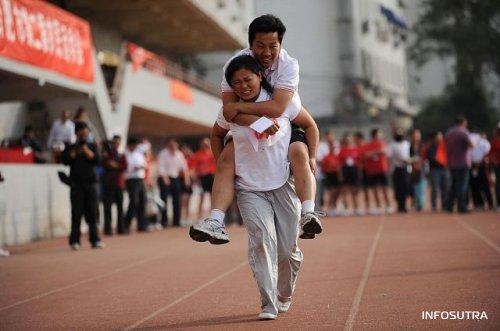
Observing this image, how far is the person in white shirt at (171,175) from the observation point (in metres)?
22.5

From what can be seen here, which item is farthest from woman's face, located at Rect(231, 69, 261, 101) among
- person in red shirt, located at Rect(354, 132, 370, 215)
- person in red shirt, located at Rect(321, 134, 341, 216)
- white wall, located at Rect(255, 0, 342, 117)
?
white wall, located at Rect(255, 0, 342, 117)

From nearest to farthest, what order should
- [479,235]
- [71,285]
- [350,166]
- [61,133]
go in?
1. [71,285]
2. [479,235]
3. [61,133]
4. [350,166]

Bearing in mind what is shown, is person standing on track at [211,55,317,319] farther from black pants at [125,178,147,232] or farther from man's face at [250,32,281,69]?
black pants at [125,178,147,232]

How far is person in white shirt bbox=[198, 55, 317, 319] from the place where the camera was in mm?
7031

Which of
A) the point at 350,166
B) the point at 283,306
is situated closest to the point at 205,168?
the point at 350,166

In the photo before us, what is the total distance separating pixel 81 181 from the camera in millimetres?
15617

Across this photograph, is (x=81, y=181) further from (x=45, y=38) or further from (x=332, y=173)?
(x=332, y=173)

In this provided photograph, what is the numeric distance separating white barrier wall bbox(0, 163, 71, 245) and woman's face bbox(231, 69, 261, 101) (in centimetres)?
1078

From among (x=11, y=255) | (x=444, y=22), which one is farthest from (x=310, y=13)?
(x=11, y=255)

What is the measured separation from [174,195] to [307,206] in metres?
15.6

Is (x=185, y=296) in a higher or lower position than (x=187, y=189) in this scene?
lower

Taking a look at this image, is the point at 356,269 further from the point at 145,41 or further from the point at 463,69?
the point at 463,69

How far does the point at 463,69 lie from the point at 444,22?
315cm

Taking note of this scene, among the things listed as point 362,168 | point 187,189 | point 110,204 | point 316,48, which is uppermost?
point 316,48
